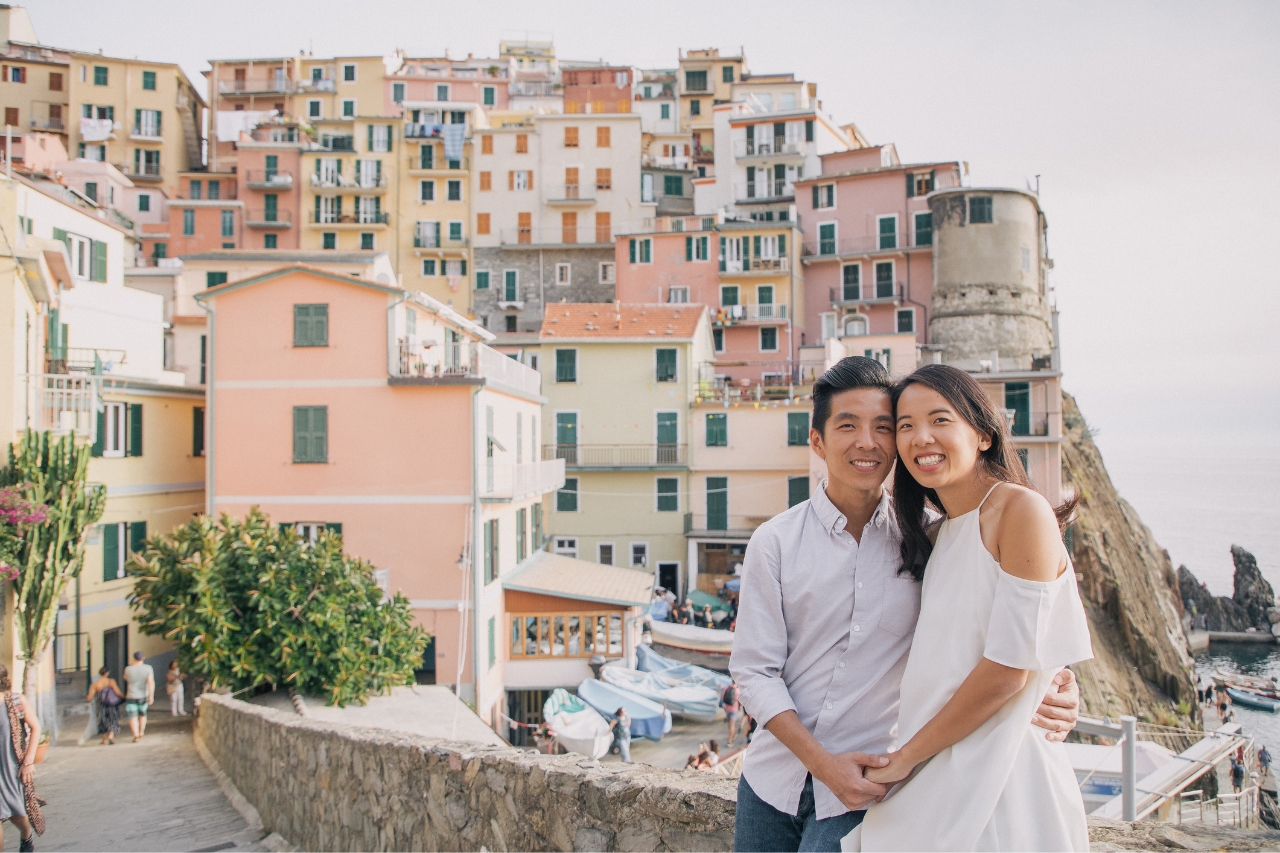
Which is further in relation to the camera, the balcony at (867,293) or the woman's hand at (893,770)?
the balcony at (867,293)

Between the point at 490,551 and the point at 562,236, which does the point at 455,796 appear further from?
the point at 562,236

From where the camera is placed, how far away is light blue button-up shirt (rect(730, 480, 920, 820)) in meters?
2.73

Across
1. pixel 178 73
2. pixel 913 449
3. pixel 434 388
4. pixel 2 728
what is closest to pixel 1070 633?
pixel 913 449

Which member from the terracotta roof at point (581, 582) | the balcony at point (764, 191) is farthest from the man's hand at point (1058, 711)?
the balcony at point (764, 191)

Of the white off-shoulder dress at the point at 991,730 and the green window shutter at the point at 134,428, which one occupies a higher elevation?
the green window shutter at the point at 134,428

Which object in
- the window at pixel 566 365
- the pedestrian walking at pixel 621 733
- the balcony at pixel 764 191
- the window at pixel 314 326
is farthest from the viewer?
the balcony at pixel 764 191

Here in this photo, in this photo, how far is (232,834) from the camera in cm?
770

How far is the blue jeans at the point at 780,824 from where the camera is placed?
268 cm

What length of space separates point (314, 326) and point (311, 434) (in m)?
Result: 2.43

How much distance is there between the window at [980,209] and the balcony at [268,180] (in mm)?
36419

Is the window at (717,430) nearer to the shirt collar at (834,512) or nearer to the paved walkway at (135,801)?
the paved walkway at (135,801)

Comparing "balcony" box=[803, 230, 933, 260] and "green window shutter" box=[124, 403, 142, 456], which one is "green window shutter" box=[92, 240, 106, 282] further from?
"balcony" box=[803, 230, 933, 260]

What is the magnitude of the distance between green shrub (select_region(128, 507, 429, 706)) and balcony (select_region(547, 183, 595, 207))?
38.3 meters

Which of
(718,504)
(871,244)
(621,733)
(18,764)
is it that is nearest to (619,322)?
(718,504)
